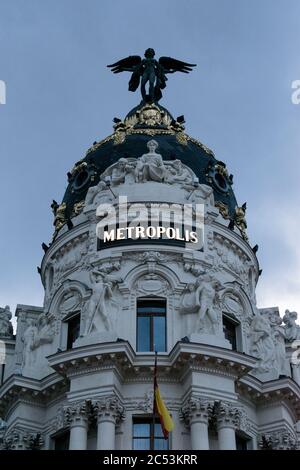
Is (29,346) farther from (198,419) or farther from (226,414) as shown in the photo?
(226,414)

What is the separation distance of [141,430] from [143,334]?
12.7 ft

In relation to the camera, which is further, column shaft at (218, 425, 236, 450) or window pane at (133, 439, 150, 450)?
window pane at (133, 439, 150, 450)

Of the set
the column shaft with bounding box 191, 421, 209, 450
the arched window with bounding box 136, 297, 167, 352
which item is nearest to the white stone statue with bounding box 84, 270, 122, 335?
the arched window with bounding box 136, 297, 167, 352

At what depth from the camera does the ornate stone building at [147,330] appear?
33.3 meters

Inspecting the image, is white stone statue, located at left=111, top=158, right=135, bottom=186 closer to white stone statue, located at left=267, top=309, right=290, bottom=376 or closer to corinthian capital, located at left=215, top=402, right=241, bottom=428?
white stone statue, located at left=267, top=309, right=290, bottom=376

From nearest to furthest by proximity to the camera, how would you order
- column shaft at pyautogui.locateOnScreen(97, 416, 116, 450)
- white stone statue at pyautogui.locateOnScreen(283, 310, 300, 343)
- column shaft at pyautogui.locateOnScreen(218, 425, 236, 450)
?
column shaft at pyautogui.locateOnScreen(97, 416, 116, 450) < column shaft at pyautogui.locateOnScreen(218, 425, 236, 450) < white stone statue at pyautogui.locateOnScreen(283, 310, 300, 343)

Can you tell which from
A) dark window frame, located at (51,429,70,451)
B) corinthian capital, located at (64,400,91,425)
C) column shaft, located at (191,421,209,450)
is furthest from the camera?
dark window frame, located at (51,429,70,451)

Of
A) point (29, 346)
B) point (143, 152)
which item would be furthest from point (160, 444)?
point (143, 152)

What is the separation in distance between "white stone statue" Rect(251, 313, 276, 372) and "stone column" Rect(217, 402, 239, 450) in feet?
12.3

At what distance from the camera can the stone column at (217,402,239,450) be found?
32750 millimetres

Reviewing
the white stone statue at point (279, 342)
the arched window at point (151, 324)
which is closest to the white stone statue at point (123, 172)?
the arched window at point (151, 324)

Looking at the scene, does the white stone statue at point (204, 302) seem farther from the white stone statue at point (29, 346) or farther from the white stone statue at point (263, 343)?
the white stone statue at point (29, 346)

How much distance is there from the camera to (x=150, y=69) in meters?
48.7
